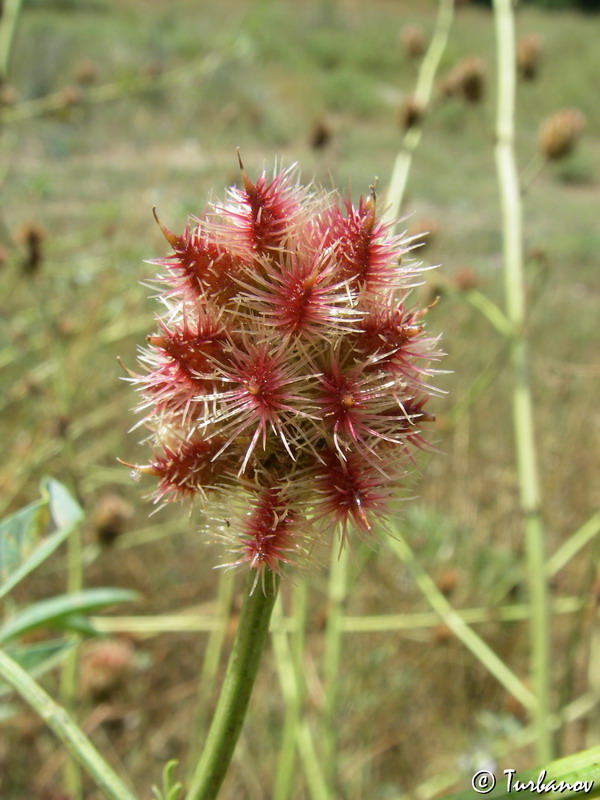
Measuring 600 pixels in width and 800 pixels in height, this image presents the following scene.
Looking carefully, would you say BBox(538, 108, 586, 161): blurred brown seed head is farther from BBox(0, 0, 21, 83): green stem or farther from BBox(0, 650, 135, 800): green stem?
BBox(0, 650, 135, 800): green stem

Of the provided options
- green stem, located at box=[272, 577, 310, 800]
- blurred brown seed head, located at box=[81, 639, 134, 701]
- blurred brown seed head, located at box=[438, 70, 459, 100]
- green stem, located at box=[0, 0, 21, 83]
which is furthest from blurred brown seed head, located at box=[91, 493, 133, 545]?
blurred brown seed head, located at box=[438, 70, 459, 100]

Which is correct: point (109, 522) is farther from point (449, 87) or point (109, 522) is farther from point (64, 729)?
point (449, 87)

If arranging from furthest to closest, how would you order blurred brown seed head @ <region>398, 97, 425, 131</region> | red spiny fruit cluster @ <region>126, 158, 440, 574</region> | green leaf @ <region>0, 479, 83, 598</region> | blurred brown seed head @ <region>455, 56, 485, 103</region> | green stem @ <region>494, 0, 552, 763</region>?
blurred brown seed head @ <region>455, 56, 485, 103</region>
blurred brown seed head @ <region>398, 97, 425, 131</region>
green stem @ <region>494, 0, 552, 763</region>
green leaf @ <region>0, 479, 83, 598</region>
red spiny fruit cluster @ <region>126, 158, 440, 574</region>

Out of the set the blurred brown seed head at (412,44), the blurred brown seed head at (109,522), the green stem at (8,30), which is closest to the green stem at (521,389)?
the blurred brown seed head at (412,44)

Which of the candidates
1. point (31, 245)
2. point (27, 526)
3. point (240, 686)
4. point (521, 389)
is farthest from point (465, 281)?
point (240, 686)

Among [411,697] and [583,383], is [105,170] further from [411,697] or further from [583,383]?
[411,697]

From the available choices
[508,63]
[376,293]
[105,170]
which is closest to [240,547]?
[376,293]

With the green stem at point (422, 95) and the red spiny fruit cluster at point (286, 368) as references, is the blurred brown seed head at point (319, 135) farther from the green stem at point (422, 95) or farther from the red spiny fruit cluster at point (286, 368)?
the red spiny fruit cluster at point (286, 368)
